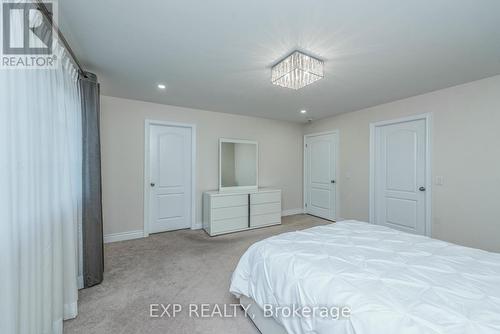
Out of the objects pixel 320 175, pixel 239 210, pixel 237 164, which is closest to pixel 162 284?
pixel 239 210

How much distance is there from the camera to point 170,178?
12.1ft

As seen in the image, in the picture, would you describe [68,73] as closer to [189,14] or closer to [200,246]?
[189,14]

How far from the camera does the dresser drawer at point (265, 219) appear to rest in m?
3.89

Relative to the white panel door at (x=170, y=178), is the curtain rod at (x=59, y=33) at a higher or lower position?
higher

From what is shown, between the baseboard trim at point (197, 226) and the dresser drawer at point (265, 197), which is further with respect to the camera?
the dresser drawer at point (265, 197)

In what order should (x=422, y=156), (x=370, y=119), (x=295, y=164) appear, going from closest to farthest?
(x=422, y=156), (x=370, y=119), (x=295, y=164)

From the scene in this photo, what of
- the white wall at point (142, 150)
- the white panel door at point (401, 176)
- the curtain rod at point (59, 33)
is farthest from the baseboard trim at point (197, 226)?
the white panel door at point (401, 176)

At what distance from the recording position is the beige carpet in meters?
1.57

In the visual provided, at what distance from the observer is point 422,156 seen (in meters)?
3.04

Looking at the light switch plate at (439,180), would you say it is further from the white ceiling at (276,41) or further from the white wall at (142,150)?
the white wall at (142,150)

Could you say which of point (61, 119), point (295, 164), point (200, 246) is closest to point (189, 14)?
point (61, 119)

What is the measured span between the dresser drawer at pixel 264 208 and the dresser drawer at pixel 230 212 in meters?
0.15

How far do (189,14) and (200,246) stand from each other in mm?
2813

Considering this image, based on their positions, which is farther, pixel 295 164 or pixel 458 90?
pixel 295 164
